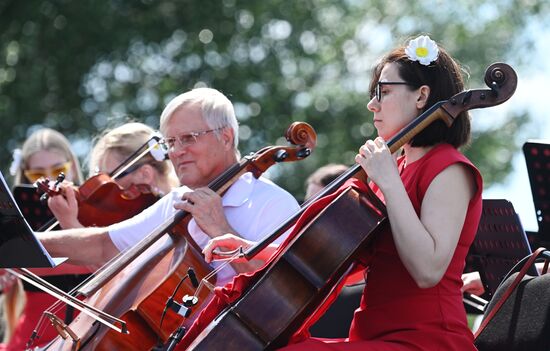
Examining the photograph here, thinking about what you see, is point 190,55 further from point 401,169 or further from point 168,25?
point 401,169

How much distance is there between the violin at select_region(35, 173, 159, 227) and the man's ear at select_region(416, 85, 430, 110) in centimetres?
217

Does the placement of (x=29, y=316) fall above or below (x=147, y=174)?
below

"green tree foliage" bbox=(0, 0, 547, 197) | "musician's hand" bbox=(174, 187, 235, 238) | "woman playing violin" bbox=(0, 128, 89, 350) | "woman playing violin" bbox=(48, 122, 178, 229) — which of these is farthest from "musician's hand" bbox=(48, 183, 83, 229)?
"green tree foliage" bbox=(0, 0, 547, 197)

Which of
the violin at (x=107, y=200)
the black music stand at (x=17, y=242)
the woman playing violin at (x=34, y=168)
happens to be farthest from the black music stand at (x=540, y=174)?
the woman playing violin at (x=34, y=168)

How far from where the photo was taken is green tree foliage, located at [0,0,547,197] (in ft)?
46.9

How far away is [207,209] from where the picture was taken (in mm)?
4258

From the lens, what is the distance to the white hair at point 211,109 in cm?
459

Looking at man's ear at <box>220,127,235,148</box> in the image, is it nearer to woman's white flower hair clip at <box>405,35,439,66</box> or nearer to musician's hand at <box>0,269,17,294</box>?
woman's white flower hair clip at <box>405,35,439,66</box>

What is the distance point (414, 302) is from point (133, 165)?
98.1 inches

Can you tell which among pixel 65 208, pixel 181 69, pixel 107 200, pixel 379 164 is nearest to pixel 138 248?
pixel 65 208

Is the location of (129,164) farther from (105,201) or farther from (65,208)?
(65,208)

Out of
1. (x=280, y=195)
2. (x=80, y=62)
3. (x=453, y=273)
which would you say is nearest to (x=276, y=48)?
(x=80, y=62)

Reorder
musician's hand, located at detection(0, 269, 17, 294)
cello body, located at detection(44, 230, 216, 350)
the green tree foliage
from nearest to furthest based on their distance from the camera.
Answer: cello body, located at detection(44, 230, 216, 350) → musician's hand, located at detection(0, 269, 17, 294) → the green tree foliage

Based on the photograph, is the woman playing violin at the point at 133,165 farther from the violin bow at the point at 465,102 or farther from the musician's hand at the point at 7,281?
the violin bow at the point at 465,102
